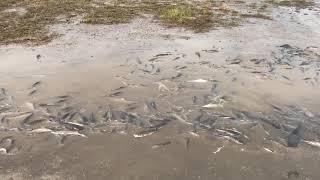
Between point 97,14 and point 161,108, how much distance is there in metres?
9.80

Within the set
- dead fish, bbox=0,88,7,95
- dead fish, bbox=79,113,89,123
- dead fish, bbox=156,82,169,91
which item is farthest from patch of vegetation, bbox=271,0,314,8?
dead fish, bbox=0,88,7,95

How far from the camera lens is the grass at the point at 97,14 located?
15094 mm

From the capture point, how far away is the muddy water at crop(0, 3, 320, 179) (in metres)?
7.24

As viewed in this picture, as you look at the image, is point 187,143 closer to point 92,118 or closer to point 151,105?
point 151,105

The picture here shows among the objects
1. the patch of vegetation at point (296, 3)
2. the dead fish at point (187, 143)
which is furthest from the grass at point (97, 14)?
the dead fish at point (187, 143)

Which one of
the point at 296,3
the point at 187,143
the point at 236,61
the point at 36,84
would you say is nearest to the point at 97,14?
the point at 236,61

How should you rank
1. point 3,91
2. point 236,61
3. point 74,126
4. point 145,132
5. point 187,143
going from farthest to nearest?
point 236,61 < point 3,91 < point 74,126 < point 145,132 < point 187,143

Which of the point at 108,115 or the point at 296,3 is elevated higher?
the point at 296,3

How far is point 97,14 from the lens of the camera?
1786 centimetres

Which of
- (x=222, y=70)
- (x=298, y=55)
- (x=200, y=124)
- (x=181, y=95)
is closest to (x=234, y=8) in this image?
(x=298, y=55)

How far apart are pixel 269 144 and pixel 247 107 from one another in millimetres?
1606

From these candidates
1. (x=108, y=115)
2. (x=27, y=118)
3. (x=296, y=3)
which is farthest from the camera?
(x=296, y=3)

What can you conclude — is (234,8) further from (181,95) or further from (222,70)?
(181,95)

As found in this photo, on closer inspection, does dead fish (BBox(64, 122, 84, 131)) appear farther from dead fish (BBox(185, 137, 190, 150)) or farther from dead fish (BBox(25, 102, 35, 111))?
dead fish (BBox(185, 137, 190, 150))
